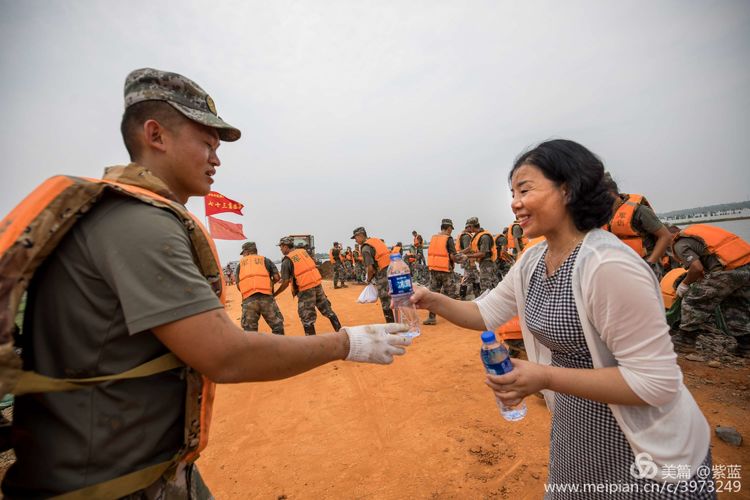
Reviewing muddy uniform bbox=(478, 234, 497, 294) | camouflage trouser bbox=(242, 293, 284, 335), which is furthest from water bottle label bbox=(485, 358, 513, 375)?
muddy uniform bbox=(478, 234, 497, 294)

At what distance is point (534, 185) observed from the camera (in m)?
1.75

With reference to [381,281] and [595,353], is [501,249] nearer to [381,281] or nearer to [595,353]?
[381,281]

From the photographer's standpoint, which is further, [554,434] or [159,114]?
[554,434]

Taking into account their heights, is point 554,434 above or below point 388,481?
above

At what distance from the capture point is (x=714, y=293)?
5008mm

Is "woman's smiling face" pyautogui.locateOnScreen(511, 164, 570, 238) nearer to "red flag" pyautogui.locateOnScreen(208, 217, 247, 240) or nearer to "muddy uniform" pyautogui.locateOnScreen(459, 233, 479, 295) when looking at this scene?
"muddy uniform" pyautogui.locateOnScreen(459, 233, 479, 295)

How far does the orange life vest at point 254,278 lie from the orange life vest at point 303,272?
710 millimetres

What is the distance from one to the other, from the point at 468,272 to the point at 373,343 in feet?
34.4

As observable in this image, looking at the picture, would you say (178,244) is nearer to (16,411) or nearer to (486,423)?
(16,411)

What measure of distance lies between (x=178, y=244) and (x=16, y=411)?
2.48 feet

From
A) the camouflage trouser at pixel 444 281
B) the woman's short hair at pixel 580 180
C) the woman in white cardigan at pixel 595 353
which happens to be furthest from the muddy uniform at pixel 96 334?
the camouflage trouser at pixel 444 281

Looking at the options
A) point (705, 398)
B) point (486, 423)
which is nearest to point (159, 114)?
point (486, 423)

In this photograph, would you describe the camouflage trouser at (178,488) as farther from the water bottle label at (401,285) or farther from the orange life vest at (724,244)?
the orange life vest at (724,244)

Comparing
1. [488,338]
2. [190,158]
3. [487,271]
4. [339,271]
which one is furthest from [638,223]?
[339,271]
